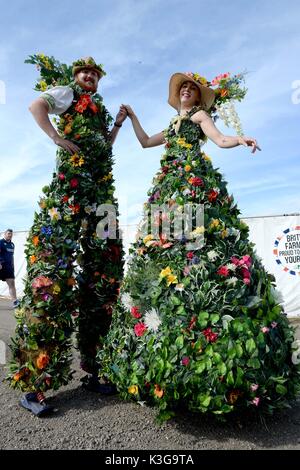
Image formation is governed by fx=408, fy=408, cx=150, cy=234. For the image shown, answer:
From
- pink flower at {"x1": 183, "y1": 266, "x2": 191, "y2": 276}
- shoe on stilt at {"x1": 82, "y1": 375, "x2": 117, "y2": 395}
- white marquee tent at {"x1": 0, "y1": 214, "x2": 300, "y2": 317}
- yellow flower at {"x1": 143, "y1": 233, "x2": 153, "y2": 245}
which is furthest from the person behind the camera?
white marquee tent at {"x1": 0, "y1": 214, "x2": 300, "y2": 317}

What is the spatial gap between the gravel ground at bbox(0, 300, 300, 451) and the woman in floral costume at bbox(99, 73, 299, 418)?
208 millimetres

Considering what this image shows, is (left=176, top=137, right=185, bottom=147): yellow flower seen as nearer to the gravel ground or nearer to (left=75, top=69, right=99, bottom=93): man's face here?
(left=75, top=69, right=99, bottom=93): man's face

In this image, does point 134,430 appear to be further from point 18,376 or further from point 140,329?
point 18,376

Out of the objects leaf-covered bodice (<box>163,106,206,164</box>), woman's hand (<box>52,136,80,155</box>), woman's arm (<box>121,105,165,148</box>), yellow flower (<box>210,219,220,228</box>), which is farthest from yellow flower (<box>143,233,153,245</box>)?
woman's arm (<box>121,105,165,148</box>)

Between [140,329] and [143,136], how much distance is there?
187cm

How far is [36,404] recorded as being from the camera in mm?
3068

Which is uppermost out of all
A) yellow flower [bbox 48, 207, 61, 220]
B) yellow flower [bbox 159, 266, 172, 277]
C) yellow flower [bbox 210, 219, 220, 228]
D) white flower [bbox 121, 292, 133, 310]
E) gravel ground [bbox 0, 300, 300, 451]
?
yellow flower [bbox 48, 207, 61, 220]

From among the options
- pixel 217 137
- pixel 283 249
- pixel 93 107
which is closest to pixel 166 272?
pixel 217 137

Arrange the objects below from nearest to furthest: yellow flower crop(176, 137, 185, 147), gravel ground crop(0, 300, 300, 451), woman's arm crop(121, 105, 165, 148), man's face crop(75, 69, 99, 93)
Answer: gravel ground crop(0, 300, 300, 451) → yellow flower crop(176, 137, 185, 147) → man's face crop(75, 69, 99, 93) → woman's arm crop(121, 105, 165, 148)

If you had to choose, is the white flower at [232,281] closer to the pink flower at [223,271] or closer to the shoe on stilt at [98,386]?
the pink flower at [223,271]

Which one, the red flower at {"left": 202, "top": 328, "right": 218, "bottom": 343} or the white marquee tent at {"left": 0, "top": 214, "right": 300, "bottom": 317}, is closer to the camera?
the red flower at {"left": 202, "top": 328, "right": 218, "bottom": 343}

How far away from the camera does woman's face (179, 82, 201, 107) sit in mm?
3402

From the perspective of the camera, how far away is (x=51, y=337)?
311 cm

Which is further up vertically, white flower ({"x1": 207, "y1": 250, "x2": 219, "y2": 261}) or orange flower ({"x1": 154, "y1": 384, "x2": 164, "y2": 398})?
white flower ({"x1": 207, "y1": 250, "x2": 219, "y2": 261})
